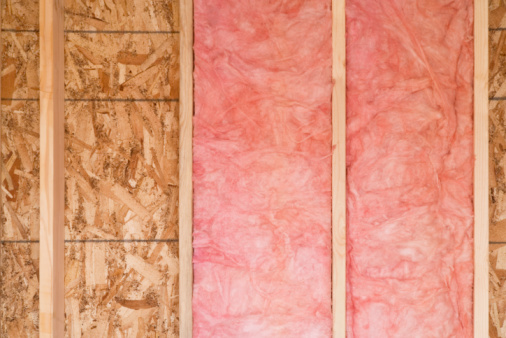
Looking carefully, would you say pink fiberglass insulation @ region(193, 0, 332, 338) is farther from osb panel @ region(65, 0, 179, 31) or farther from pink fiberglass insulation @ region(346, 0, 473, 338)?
osb panel @ region(65, 0, 179, 31)

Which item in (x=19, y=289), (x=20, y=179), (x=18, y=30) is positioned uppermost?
(x=18, y=30)

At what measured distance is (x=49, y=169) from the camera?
4.64ft

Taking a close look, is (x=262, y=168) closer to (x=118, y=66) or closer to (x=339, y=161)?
(x=339, y=161)

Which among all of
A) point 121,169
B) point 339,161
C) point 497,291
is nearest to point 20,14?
point 121,169

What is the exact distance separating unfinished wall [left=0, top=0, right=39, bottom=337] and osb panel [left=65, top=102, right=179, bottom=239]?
0.14 meters

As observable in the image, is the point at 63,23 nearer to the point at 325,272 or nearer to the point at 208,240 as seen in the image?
the point at 208,240

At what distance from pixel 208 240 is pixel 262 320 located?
1.11 ft

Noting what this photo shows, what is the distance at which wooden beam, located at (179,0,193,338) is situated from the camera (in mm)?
1494

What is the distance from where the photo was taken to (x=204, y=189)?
1.49m

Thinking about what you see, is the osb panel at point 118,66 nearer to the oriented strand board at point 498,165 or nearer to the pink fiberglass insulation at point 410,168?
the pink fiberglass insulation at point 410,168

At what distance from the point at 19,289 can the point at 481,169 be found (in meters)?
Answer: 1.77

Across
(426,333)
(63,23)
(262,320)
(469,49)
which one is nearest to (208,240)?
(262,320)

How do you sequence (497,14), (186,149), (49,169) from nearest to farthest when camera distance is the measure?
(49,169) → (186,149) → (497,14)

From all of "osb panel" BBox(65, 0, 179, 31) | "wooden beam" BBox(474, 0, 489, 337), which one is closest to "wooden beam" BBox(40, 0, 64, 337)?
"osb panel" BBox(65, 0, 179, 31)
